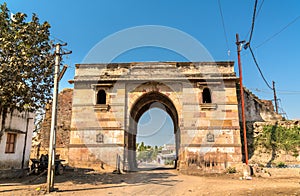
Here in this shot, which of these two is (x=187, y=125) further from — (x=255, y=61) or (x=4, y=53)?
(x=4, y=53)

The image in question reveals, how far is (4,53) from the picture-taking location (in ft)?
28.6

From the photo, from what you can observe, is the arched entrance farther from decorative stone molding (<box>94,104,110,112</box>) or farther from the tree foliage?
the tree foliage

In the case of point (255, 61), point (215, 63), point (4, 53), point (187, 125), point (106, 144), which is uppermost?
point (215, 63)

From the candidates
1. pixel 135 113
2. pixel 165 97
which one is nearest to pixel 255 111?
pixel 165 97

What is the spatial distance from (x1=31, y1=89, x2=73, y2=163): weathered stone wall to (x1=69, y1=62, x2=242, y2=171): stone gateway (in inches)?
101

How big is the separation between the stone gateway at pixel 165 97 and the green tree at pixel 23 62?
5.53 m

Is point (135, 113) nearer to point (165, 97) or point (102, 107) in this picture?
point (165, 97)

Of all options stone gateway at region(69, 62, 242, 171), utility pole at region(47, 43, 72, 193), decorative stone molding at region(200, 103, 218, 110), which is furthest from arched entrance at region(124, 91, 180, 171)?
utility pole at region(47, 43, 72, 193)

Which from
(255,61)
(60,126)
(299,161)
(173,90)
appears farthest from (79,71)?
(299,161)

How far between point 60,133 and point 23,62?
9.63 meters

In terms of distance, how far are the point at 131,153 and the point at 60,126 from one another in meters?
5.88

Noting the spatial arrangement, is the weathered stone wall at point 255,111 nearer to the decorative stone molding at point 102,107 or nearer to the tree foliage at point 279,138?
the tree foliage at point 279,138

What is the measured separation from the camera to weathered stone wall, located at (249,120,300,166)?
Answer: 14.5 metres

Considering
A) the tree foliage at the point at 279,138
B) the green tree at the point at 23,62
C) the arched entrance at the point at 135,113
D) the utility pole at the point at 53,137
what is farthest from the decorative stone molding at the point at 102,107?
the tree foliage at the point at 279,138
